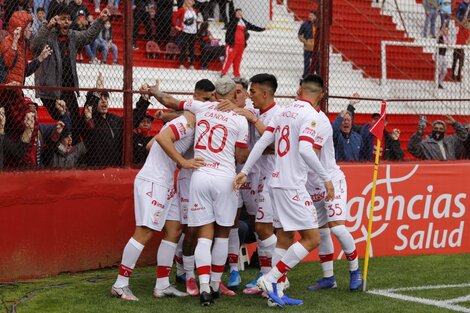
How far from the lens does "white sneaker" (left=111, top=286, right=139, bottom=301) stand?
8.88 m

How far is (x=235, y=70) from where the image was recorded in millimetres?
14344

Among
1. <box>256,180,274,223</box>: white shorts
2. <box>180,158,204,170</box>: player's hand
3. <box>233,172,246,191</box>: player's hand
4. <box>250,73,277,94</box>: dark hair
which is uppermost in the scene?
<box>250,73,277,94</box>: dark hair

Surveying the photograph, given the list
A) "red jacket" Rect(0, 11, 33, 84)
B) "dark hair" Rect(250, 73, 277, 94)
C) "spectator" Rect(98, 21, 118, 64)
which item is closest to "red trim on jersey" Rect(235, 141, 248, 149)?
"dark hair" Rect(250, 73, 277, 94)

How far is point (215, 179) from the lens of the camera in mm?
8867

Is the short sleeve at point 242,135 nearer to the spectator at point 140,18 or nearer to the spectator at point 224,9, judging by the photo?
the spectator at point 140,18

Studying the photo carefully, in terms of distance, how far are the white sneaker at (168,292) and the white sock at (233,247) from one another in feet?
2.50

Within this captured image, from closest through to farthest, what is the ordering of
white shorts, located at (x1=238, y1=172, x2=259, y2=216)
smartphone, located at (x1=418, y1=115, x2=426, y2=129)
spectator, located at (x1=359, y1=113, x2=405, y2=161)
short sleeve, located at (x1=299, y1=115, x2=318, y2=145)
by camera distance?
short sleeve, located at (x1=299, y1=115, x2=318, y2=145) → white shorts, located at (x1=238, y1=172, x2=259, y2=216) → spectator, located at (x1=359, y1=113, x2=405, y2=161) → smartphone, located at (x1=418, y1=115, x2=426, y2=129)

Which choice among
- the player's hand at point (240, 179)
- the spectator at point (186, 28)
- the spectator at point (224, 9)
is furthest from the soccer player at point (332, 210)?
the spectator at point (224, 9)

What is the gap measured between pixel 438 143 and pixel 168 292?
235 inches

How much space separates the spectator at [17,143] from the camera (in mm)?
9953

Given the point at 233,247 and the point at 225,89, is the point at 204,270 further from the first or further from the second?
the point at 225,89

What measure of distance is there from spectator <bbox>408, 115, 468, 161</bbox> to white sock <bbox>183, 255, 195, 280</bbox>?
16.7 feet

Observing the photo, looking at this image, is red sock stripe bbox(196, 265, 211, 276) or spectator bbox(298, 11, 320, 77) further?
spectator bbox(298, 11, 320, 77)

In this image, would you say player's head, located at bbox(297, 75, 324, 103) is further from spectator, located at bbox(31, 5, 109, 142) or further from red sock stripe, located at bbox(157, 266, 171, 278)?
spectator, located at bbox(31, 5, 109, 142)
